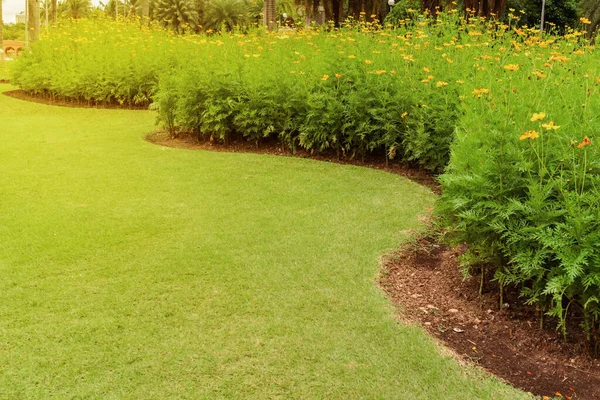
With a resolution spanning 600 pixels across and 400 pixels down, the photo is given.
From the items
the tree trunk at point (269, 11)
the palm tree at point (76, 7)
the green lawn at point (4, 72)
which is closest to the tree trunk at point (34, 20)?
the green lawn at point (4, 72)

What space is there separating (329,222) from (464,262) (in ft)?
5.79

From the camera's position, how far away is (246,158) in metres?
8.42

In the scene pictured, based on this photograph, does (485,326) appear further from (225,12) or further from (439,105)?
(225,12)

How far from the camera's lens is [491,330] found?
150 inches

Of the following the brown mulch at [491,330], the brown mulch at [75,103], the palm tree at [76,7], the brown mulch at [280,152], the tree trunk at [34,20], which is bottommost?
the brown mulch at [491,330]

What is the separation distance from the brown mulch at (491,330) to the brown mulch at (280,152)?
253 centimetres

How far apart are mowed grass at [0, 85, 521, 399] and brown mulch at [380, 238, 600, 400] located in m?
0.17

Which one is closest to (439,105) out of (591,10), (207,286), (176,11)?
(207,286)

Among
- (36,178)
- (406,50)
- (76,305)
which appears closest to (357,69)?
(406,50)

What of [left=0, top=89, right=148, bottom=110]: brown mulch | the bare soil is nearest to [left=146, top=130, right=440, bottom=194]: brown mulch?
the bare soil

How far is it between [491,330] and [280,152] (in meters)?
5.35

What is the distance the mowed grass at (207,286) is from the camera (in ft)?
10.7

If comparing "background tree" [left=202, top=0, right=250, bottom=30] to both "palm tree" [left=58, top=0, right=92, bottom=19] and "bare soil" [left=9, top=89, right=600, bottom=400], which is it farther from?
"bare soil" [left=9, top=89, right=600, bottom=400]

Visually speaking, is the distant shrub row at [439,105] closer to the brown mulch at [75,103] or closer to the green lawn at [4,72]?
the brown mulch at [75,103]
